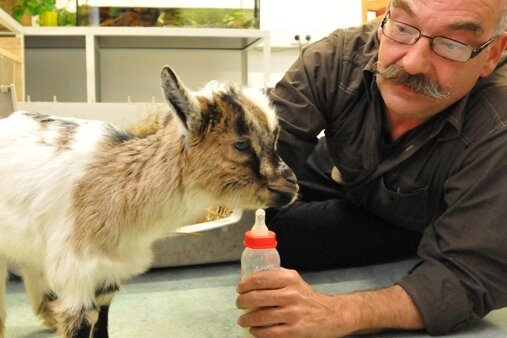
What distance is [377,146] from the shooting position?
173 centimetres

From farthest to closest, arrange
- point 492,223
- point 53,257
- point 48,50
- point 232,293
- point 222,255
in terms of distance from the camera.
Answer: point 48,50
point 222,255
point 232,293
point 492,223
point 53,257

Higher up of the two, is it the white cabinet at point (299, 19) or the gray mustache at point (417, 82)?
the white cabinet at point (299, 19)

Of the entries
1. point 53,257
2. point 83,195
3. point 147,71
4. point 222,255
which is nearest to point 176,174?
point 83,195

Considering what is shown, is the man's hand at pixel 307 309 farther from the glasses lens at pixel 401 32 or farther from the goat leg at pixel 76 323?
the glasses lens at pixel 401 32

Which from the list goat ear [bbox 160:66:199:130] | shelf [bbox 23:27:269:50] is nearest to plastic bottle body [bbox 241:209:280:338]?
goat ear [bbox 160:66:199:130]

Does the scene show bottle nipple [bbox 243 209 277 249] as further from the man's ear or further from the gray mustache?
the man's ear

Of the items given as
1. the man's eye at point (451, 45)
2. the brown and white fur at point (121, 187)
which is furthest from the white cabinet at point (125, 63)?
the brown and white fur at point (121, 187)

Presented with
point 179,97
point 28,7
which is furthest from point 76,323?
point 28,7

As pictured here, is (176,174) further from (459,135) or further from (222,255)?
(222,255)

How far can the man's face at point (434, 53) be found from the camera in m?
1.48

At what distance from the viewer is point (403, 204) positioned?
1.81m

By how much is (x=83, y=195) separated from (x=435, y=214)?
112cm

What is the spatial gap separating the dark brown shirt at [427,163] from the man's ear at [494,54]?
0.03 metres

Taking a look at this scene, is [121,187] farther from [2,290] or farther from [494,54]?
[494,54]
